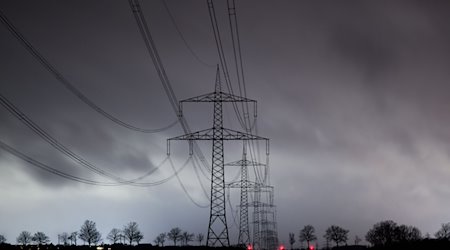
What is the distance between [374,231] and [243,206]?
388 ft

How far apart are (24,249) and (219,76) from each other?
125 feet

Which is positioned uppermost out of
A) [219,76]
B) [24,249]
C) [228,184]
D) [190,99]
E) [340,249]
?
[219,76]

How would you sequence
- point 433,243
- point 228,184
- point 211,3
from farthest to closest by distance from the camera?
point 228,184
point 433,243
point 211,3

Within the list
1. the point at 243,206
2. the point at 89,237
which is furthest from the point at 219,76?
the point at 89,237

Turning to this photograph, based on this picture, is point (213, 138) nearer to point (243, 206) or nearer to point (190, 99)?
point (190, 99)

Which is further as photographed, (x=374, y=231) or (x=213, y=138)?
(x=374, y=231)

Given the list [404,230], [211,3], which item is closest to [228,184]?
[211,3]

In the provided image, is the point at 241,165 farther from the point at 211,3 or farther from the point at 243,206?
the point at 211,3

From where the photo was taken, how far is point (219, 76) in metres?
50.0

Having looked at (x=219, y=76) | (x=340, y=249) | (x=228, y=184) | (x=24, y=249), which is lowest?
(x=340, y=249)

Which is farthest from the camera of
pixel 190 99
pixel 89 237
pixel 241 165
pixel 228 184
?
pixel 89 237

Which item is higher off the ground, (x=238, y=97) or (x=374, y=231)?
(x=238, y=97)

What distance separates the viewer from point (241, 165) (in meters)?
71.8

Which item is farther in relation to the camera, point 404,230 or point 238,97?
point 404,230
